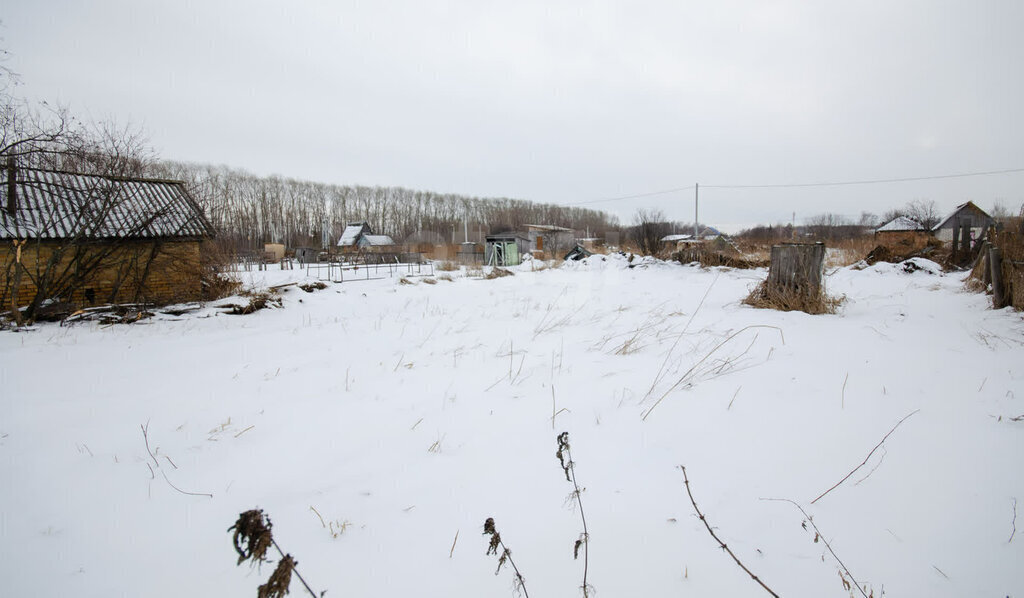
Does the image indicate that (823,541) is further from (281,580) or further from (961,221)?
(961,221)

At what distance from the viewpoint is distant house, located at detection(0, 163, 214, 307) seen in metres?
7.41

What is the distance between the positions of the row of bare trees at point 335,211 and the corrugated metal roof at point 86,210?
126ft

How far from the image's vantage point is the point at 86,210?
782cm

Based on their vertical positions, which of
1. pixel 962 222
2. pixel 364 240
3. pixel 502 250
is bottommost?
pixel 502 250

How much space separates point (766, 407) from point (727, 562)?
1.49 meters

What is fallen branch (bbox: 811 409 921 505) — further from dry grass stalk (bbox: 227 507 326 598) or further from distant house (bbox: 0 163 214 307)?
distant house (bbox: 0 163 214 307)

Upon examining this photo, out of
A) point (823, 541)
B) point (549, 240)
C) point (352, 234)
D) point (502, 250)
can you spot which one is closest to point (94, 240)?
point (823, 541)

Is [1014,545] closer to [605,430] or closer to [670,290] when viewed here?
[605,430]

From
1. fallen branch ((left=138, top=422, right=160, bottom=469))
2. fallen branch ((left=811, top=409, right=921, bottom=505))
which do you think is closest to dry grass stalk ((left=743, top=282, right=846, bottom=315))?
fallen branch ((left=811, top=409, right=921, bottom=505))

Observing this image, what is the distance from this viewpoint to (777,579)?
1.42 m

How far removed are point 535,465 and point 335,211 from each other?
70.6m

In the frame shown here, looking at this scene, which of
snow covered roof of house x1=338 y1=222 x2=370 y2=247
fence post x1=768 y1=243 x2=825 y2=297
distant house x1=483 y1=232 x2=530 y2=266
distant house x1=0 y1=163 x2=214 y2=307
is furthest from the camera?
snow covered roof of house x1=338 y1=222 x2=370 y2=247

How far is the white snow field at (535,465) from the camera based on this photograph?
1505mm

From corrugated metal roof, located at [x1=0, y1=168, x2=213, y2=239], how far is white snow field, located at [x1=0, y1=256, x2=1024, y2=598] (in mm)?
4505
